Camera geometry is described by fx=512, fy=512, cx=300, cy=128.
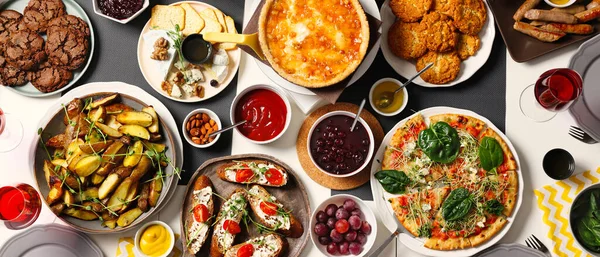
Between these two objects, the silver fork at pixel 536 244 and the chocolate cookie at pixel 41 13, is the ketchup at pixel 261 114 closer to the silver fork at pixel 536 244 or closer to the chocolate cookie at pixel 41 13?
the chocolate cookie at pixel 41 13

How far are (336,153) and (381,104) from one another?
46 centimetres

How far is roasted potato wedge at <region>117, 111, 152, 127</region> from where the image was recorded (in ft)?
10.3

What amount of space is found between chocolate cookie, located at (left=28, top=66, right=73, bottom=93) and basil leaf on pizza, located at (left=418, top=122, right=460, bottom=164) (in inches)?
91.7

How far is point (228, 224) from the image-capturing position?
10.3 ft

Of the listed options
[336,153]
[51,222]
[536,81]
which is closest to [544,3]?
[536,81]

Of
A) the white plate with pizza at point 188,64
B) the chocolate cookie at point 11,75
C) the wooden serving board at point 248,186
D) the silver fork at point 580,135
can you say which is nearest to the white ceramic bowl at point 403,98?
the wooden serving board at point 248,186

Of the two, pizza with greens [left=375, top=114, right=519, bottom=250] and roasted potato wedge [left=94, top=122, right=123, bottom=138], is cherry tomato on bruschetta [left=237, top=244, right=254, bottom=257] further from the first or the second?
roasted potato wedge [left=94, top=122, right=123, bottom=138]

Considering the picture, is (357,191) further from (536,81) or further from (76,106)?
(76,106)

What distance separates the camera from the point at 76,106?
319 centimetres

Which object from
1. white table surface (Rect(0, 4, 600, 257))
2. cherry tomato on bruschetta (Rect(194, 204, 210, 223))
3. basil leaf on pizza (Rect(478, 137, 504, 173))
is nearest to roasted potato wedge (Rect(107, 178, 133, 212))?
white table surface (Rect(0, 4, 600, 257))

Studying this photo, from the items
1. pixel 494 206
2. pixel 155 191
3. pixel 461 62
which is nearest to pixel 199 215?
pixel 155 191

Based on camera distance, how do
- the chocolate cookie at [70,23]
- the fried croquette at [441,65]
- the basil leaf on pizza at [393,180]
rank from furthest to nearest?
the chocolate cookie at [70,23], the fried croquette at [441,65], the basil leaf on pizza at [393,180]

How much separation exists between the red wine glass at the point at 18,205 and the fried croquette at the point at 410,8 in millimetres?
2548

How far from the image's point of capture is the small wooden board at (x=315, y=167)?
3324 mm
